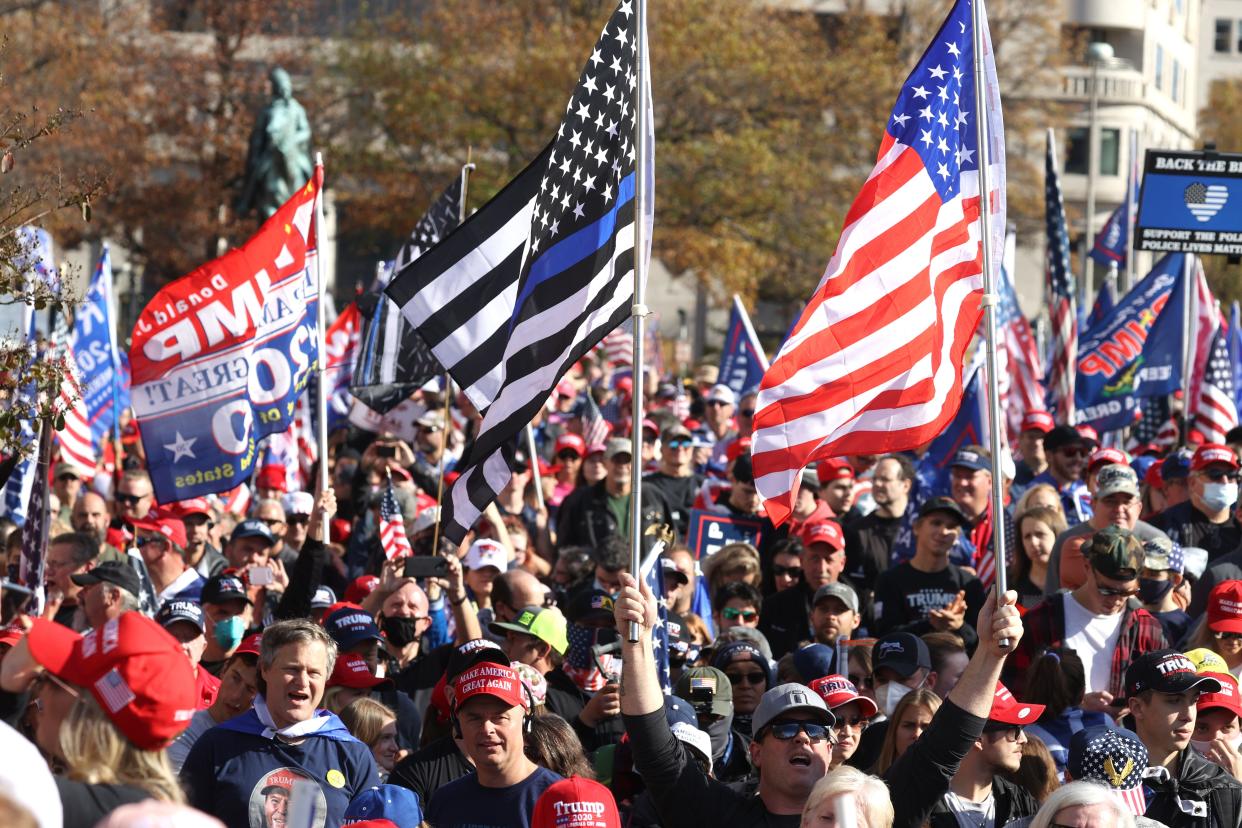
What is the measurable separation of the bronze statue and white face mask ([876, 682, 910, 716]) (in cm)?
2351

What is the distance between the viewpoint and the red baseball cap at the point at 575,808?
5551mm

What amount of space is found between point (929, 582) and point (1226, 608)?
5.50ft

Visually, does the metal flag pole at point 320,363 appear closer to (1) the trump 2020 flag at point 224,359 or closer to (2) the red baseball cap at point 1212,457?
(1) the trump 2020 flag at point 224,359

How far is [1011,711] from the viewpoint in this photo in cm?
694

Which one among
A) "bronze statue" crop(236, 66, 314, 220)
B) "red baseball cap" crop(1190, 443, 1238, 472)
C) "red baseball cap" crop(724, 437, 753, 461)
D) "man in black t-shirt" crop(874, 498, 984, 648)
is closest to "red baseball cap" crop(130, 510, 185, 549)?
"man in black t-shirt" crop(874, 498, 984, 648)

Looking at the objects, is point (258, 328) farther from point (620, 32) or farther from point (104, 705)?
point (104, 705)

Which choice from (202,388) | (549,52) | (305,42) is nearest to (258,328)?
(202,388)

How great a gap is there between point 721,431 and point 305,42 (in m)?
31.1

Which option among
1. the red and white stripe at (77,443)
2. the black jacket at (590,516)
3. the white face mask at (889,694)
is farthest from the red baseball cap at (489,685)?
the red and white stripe at (77,443)

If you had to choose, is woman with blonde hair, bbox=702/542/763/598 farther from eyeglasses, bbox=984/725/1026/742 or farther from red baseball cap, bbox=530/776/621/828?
red baseball cap, bbox=530/776/621/828

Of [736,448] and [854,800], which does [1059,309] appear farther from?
[854,800]

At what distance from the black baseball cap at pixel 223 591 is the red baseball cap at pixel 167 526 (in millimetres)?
1457

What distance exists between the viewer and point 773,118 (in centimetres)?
3941

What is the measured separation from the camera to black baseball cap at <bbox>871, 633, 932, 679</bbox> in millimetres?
8086
